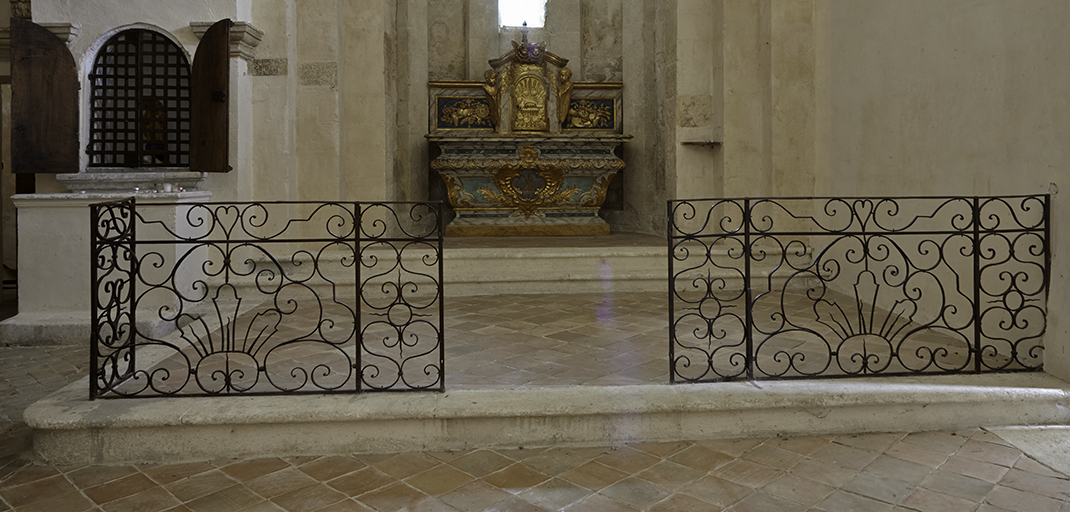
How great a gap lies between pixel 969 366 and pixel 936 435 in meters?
0.83

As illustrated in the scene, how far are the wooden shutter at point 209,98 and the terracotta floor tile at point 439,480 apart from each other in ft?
15.0

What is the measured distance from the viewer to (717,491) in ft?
9.66

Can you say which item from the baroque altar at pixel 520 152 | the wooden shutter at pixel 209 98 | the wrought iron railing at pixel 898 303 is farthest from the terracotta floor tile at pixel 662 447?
the baroque altar at pixel 520 152

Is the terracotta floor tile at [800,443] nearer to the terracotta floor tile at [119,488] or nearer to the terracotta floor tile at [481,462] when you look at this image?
the terracotta floor tile at [481,462]

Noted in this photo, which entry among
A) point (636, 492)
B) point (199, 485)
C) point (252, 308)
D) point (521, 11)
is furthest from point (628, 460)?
point (521, 11)

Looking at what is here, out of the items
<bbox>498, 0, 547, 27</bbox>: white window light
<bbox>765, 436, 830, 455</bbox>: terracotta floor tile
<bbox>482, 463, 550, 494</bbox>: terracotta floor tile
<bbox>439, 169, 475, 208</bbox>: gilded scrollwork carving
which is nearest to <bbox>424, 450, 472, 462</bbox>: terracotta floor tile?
<bbox>482, 463, 550, 494</bbox>: terracotta floor tile

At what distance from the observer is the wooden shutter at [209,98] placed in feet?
21.9

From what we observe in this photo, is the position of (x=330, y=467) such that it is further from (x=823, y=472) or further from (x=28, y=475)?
(x=823, y=472)

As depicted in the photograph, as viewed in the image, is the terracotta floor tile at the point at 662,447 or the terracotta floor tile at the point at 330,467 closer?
the terracotta floor tile at the point at 330,467

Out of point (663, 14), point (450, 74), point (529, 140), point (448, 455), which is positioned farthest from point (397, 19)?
point (448, 455)

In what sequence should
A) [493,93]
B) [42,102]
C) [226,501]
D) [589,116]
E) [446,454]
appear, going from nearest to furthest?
1. [226,501]
2. [446,454]
3. [42,102]
4. [493,93]
5. [589,116]

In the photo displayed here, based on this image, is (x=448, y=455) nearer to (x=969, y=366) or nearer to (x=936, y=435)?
(x=936, y=435)

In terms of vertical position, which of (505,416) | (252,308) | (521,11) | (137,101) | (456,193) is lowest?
(505,416)

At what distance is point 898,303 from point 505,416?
2876mm
